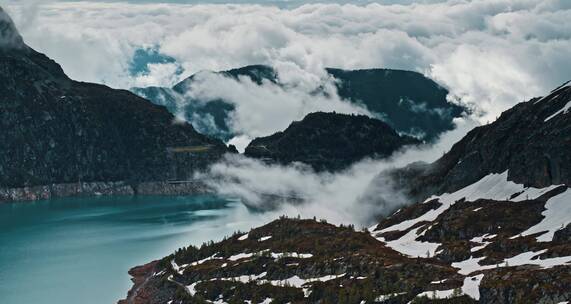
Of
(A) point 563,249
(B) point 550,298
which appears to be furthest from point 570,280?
(A) point 563,249

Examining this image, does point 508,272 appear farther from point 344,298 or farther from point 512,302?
point 344,298

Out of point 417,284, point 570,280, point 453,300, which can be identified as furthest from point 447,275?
point 570,280

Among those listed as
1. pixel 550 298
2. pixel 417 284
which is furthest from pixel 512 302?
pixel 417 284

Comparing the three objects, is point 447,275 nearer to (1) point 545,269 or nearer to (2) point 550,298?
(1) point 545,269

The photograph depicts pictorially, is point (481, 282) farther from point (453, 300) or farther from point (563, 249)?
point (563, 249)

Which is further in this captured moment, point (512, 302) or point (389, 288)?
point (389, 288)

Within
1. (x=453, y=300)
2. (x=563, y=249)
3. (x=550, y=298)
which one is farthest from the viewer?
(x=563, y=249)

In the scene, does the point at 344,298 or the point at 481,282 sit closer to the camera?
the point at 481,282

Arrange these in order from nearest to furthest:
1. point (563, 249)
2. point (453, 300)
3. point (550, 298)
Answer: point (550, 298), point (453, 300), point (563, 249)
